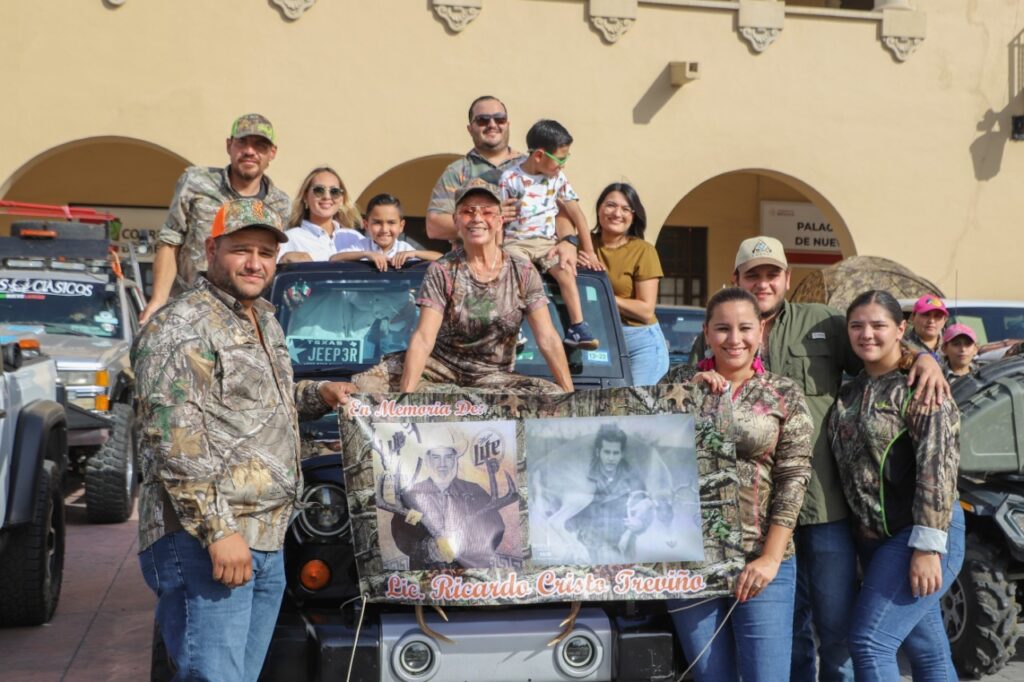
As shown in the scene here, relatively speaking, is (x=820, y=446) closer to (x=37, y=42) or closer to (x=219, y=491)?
(x=219, y=491)

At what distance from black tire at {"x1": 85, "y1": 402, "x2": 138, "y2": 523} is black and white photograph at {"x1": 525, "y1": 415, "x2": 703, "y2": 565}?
6432mm

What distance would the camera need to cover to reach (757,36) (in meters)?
16.3

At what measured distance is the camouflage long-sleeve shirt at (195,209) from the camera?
5.71 m

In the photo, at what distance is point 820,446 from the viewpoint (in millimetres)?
4289

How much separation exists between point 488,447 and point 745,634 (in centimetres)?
102

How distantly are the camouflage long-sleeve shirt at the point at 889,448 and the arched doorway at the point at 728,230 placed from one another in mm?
15736

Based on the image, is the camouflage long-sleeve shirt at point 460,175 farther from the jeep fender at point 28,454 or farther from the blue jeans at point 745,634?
the blue jeans at point 745,634

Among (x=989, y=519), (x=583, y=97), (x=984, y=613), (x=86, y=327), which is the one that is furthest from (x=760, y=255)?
(x=583, y=97)

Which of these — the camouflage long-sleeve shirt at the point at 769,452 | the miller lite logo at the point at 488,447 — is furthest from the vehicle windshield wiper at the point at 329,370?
the camouflage long-sleeve shirt at the point at 769,452

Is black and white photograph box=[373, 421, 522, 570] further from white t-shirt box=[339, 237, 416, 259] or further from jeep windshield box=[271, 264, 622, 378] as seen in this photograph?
white t-shirt box=[339, 237, 416, 259]

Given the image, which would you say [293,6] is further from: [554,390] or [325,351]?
[554,390]

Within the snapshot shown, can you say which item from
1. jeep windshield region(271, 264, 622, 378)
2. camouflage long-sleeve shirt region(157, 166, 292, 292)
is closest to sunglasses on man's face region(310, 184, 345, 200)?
camouflage long-sleeve shirt region(157, 166, 292, 292)

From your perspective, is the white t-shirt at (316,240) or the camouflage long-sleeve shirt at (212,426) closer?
the camouflage long-sleeve shirt at (212,426)

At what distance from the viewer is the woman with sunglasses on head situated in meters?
6.42
